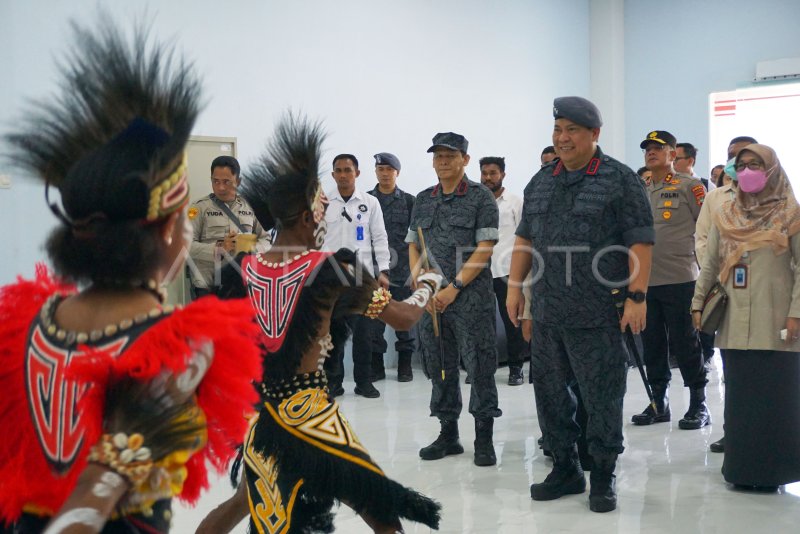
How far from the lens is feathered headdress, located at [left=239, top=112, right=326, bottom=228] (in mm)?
2748

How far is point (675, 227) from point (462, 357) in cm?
178

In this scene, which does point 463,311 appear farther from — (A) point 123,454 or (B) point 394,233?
(A) point 123,454

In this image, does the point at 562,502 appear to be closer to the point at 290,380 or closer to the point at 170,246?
the point at 290,380

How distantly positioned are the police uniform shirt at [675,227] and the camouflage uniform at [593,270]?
66.4 inches

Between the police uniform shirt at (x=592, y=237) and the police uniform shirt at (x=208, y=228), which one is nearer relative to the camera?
the police uniform shirt at (x=592, y=237)

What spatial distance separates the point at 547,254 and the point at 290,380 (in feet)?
4.80

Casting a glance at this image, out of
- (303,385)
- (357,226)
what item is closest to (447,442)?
(303,385)

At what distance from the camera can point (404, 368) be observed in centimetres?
707

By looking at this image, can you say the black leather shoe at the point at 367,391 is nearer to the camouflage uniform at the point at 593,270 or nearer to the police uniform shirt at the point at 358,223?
the police uniform shirt at the point at 358,223

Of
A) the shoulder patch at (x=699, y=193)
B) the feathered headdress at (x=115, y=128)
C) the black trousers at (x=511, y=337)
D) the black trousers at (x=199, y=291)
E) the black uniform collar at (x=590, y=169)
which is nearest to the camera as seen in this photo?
the feathered headdress at (x=115, y=128)

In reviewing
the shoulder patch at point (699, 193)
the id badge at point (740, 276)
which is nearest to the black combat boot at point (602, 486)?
the id badge at point (740, 276)

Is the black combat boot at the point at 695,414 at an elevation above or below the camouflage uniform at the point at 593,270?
below

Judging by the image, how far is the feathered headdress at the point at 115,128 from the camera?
1.42 m

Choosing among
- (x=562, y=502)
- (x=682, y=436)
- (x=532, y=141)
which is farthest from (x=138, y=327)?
(x=532, y=141)
